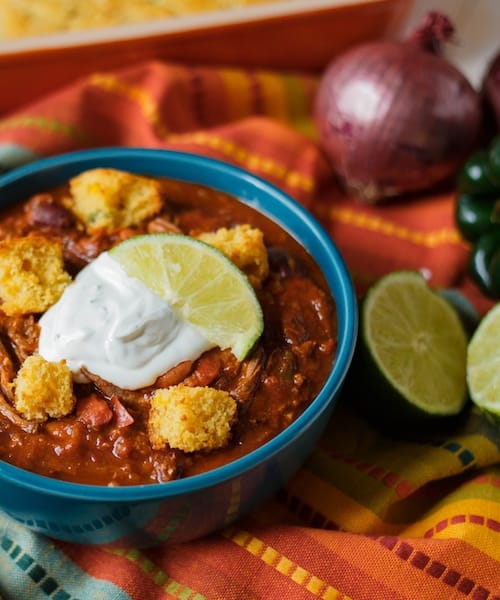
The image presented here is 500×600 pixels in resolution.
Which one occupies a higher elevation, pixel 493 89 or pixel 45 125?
pixel 493 89

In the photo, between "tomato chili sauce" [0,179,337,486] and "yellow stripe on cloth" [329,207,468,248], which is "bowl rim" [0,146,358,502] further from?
"yellow stripe on cloth" [329,207,468,248]

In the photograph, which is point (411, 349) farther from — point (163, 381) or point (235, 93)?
point (235, 93)

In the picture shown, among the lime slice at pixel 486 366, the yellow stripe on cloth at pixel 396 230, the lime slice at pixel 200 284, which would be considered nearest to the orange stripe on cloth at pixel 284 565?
the lime slice at pixel 200 284

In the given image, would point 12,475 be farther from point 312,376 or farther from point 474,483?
point 474,483

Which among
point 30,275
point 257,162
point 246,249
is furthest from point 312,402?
point 257,162

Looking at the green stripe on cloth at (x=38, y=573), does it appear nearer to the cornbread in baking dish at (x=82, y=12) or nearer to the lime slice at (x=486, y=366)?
the lime slice at (x=486, y=366)

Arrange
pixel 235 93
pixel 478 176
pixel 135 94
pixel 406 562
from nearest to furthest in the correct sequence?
1. pixel 406 562
2. pixel 478 176
3. pixel 135 94
4. pixel 235 93

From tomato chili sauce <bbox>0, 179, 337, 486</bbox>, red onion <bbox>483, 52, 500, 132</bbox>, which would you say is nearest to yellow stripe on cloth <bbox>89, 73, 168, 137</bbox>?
tomato chili sauce <bbox>0, 179, 337, 486</bbox>
